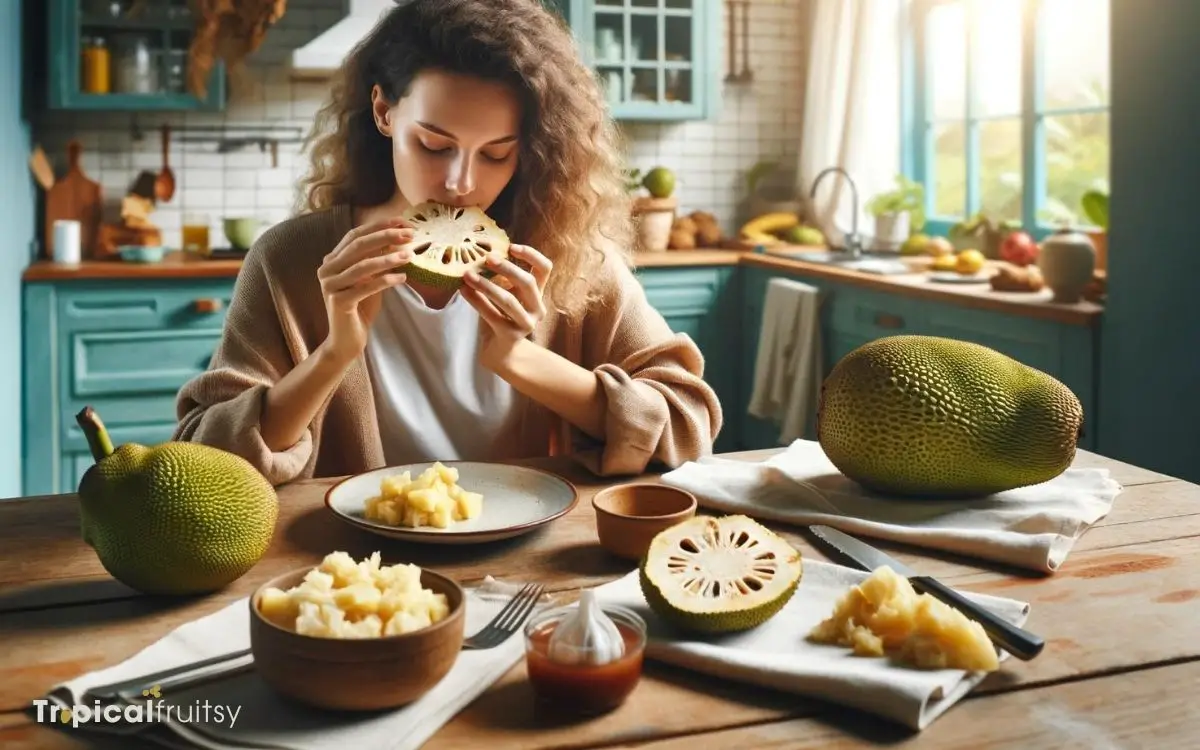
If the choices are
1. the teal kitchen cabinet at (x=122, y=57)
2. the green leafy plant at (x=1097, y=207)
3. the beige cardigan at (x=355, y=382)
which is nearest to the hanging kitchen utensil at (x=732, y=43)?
the teal kitchen cabinet at (x=122, y=57)

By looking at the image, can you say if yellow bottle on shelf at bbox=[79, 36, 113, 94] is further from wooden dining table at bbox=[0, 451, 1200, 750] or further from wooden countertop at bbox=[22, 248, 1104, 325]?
wooden dining table at bbox=[0, 451, 1200, 750]

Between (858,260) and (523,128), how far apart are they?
2742 mm

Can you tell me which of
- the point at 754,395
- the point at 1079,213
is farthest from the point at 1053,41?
the point at 754,395

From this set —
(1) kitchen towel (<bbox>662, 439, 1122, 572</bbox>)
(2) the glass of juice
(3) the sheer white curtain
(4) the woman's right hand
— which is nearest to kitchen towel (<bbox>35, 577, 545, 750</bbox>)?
(1) kitchen towel (<bbox>662, 439, 1122, 572</bbox>)

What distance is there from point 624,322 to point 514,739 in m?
1.14

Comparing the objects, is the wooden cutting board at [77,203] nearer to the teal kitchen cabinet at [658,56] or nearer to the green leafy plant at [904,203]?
the teal kitchen cabinet at [658,56]

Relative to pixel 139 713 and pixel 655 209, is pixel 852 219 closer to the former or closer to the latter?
pixel 655 209

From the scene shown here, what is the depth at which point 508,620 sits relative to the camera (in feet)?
3.21

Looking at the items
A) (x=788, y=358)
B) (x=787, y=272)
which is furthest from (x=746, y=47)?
(x=788, y=358)

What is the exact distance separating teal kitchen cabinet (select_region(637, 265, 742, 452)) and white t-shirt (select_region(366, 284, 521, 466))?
2.50 meters

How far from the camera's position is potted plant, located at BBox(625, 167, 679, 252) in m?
4.73

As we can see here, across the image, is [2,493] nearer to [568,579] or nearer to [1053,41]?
[568,579]

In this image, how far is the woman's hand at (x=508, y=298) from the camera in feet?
5.13

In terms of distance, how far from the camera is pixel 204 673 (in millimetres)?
875
